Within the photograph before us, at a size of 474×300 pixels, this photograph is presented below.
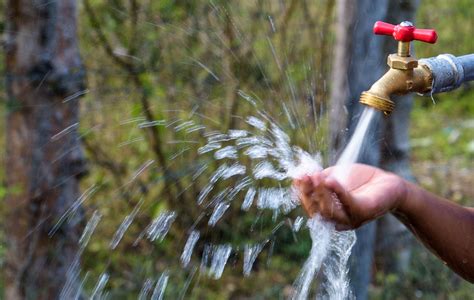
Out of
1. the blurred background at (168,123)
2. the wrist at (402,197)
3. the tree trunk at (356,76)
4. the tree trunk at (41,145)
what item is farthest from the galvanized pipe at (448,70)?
the tree trunk at (41,145)

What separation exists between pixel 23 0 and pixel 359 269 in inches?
67.7

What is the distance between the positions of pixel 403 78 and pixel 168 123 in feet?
9.07

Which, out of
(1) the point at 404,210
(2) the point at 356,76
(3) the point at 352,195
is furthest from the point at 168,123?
(3) the point at 352,195

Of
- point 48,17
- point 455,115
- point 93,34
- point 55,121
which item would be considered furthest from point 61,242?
point 455,115

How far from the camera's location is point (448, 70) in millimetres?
1928

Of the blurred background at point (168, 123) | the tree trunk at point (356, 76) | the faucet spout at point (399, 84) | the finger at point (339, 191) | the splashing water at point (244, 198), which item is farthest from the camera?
the splashing water at point (244, 198)

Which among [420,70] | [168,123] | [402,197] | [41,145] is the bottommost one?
[168,123]

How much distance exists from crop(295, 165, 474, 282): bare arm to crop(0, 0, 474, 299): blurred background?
1.23 metres

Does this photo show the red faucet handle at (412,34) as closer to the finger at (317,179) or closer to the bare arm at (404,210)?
the bare arm at (404,210)

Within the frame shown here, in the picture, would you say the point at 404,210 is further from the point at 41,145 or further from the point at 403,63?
Result: the point at 41,145

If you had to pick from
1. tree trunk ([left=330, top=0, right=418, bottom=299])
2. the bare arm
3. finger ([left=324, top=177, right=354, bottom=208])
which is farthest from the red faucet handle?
tree trunk ([left=330, top=0, right=418, bottom=299])

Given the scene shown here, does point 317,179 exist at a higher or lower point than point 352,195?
higher

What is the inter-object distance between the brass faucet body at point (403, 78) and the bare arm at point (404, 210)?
0.19 metres

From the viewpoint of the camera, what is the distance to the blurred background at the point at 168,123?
3.38 metres
